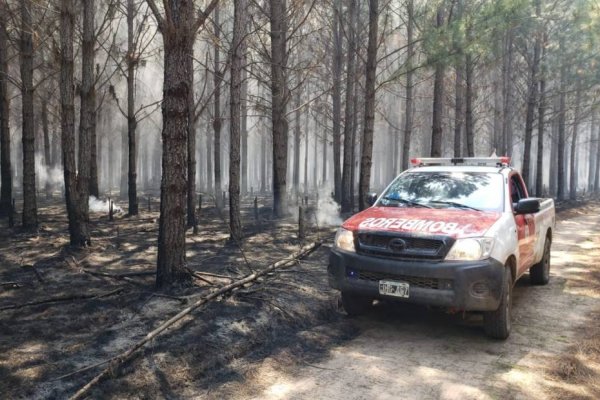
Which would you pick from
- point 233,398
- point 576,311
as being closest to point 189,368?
point 233,398

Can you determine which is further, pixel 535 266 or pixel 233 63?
pixel 233 63

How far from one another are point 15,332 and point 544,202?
7809 millimetres

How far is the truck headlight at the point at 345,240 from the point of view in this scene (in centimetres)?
553

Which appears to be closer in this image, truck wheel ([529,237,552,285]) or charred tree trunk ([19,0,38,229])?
truck wheel ([529,237,552,285])

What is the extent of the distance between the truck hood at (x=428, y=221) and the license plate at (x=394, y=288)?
0.57 m

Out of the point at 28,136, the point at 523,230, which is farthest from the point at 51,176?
the point at 523,230

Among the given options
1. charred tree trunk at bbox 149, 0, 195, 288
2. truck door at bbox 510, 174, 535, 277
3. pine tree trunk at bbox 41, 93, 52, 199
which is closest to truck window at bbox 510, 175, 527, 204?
truck door at bbox 510, 174, 535, 277

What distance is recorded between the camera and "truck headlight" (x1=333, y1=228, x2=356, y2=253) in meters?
5.53

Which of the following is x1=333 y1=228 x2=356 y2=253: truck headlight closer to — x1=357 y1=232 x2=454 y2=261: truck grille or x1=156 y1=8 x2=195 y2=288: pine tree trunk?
x1=357 y1=232 x2=454 y2=261: truck grille

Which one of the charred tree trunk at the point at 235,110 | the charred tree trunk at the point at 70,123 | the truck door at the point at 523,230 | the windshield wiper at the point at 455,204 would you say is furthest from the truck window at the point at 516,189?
the charred tree trunk at the point at 70,123

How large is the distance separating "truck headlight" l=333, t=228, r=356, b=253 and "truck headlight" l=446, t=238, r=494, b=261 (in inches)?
43.9

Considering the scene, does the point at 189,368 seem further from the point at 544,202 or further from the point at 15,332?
the point at 544,202

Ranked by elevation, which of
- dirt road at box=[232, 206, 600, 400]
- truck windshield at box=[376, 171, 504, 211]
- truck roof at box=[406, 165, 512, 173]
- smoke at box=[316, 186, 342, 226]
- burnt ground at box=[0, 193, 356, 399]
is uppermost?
truck roof at box=[406, 165, 512, 173]

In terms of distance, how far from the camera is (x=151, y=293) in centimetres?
642
